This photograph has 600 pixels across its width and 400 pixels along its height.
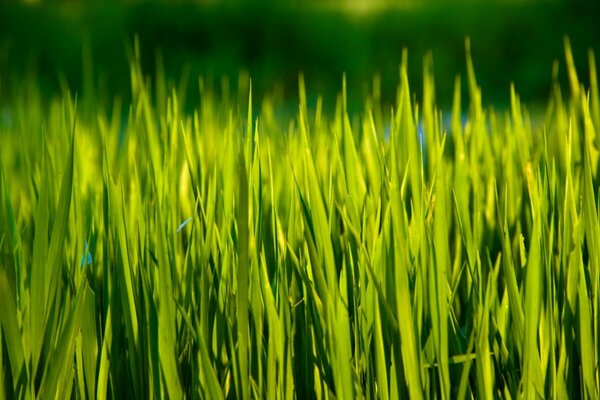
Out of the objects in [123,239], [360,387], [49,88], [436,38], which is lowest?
[360,387]

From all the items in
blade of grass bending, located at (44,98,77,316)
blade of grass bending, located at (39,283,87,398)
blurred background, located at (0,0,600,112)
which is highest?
blurred background, located at (0,0,600,112)

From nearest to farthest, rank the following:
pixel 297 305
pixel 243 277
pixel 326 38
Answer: pixel 243 277 < pixel 297 305 < pixel 326 38

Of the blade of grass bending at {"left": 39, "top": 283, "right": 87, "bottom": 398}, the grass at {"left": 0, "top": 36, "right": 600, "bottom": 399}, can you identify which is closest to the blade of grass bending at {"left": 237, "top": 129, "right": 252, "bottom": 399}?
the grass at {"left": 0, "top": 36, "right": 600, "bottom": 399}

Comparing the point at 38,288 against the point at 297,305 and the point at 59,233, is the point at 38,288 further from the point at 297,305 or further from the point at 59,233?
the point at 297,305

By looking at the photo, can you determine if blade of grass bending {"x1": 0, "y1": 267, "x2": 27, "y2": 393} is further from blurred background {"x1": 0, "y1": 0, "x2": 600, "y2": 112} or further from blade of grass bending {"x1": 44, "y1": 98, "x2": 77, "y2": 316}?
blurred background {"x1": 0, "y1": 0, "x2": 600, "y2": 112}

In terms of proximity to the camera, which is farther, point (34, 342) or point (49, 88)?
point (49, 88)

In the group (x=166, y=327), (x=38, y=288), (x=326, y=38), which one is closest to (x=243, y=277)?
(x=166, y=327)

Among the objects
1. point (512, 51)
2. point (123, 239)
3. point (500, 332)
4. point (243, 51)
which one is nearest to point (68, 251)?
point (123, 239)

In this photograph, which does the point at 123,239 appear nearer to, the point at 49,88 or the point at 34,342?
the point at 34,342
